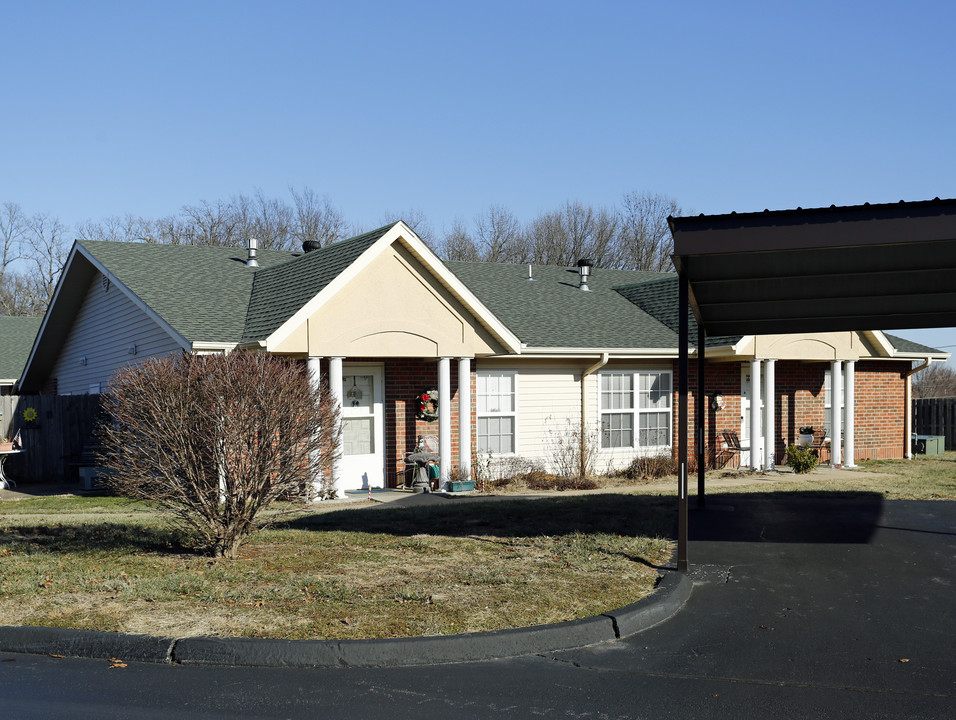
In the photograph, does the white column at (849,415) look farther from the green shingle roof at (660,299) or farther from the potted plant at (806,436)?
the green shingle roof at (660,299)

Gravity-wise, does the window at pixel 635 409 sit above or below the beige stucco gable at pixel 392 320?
below

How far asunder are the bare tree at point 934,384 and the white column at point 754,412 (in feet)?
129

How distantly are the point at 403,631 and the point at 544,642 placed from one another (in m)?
1.03

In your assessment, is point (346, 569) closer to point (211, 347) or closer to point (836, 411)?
point (211, 347)

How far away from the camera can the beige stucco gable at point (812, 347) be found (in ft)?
62.9

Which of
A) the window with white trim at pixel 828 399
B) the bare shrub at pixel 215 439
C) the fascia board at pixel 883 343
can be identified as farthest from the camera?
the window with white trim at pixel 828 399

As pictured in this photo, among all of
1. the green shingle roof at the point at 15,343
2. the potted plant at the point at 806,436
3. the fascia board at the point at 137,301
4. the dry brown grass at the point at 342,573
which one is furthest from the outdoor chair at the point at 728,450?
the green shingle roof at the point at 15,343

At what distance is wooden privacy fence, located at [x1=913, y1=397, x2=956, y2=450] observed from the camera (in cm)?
2716

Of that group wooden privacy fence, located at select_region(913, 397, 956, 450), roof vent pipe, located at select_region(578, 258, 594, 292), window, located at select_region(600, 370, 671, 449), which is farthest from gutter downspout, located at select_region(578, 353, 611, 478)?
wooden privacy fence, located at select_region(913, 397, 956, 450)

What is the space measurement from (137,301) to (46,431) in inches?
202

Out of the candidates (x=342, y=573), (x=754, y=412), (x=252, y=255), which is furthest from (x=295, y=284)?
(x=754, y=412)

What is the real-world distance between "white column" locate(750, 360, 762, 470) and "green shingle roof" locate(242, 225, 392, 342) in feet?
28.3

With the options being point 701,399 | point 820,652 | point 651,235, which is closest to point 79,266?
point 701,399

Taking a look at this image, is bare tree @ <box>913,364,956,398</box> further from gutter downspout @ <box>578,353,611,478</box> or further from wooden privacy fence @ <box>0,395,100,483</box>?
wooden privacy fence @ <box>0,395,100,483</box>
